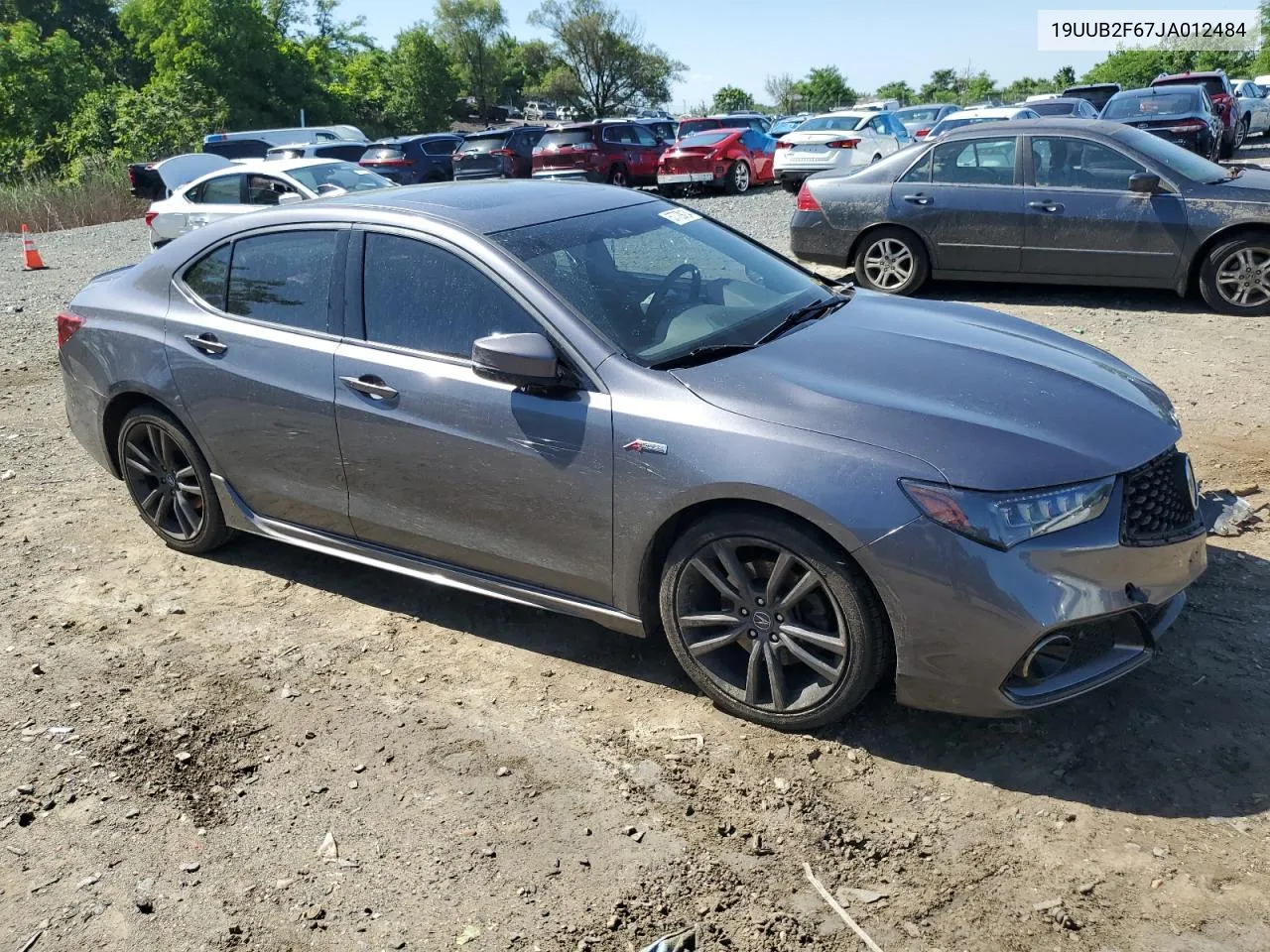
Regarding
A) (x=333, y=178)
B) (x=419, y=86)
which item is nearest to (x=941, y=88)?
(x=419, y=86)

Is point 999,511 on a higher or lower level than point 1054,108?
lower

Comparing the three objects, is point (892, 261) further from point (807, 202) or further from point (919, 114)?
point (919, 114)

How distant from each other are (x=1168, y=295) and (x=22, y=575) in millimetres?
8926

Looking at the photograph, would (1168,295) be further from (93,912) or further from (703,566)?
(93,912)

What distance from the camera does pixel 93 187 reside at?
1052 inches

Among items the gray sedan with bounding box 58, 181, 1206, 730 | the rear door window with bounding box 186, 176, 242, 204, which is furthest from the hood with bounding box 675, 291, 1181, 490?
the rear door window with bounding box 186, 176, 242, 204

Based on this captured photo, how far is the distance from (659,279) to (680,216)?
65 cm

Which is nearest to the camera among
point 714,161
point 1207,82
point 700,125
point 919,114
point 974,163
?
point 974,163

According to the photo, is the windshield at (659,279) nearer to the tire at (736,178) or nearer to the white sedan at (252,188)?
the white sedan at (252,188)

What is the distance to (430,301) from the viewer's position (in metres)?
4.14

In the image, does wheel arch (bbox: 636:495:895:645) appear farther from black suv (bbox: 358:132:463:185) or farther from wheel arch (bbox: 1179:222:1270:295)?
black suv (bbox: 358:132:463:185)

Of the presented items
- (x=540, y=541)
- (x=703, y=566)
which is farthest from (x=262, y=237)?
(x=703, y=566)

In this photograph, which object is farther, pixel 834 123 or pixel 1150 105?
pixel 834 123

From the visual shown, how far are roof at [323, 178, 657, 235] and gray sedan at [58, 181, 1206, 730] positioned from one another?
24 millimetres
